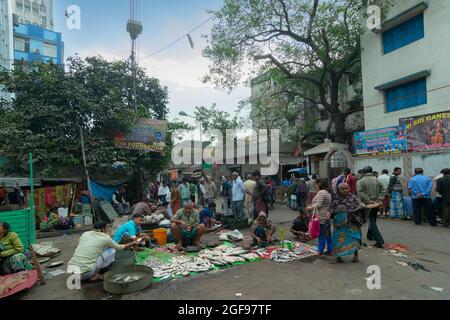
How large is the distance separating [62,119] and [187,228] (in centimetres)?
913

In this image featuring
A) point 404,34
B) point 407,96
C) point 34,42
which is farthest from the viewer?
point 34,42

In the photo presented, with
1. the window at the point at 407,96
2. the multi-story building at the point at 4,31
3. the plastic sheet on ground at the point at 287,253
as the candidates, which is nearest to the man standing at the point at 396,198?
the plastic sheet on ground at the point at 287,253

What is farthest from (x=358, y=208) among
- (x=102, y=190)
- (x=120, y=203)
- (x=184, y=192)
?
(x=102, y=190)

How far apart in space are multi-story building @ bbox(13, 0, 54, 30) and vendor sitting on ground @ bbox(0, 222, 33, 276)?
50337 mm

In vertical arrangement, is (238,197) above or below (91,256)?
above

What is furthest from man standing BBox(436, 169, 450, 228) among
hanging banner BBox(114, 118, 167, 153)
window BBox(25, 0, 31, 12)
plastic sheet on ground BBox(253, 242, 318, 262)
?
window BBox(25, 0, 31, 12)

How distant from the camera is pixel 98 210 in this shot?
12.3m

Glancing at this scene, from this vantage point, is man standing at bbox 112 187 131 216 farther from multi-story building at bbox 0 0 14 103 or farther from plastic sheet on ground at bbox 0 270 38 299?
multi-story building at bbox 0 0 14 103

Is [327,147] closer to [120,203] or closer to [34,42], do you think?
[120,203]

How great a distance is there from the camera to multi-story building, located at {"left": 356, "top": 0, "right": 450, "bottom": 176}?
38.9ft

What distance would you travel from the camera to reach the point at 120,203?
13938mm

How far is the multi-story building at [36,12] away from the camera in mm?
43719

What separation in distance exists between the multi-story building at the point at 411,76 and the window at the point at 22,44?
42.5 metres

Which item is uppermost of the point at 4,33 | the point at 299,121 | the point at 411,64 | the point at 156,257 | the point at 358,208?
the point at 4,33
